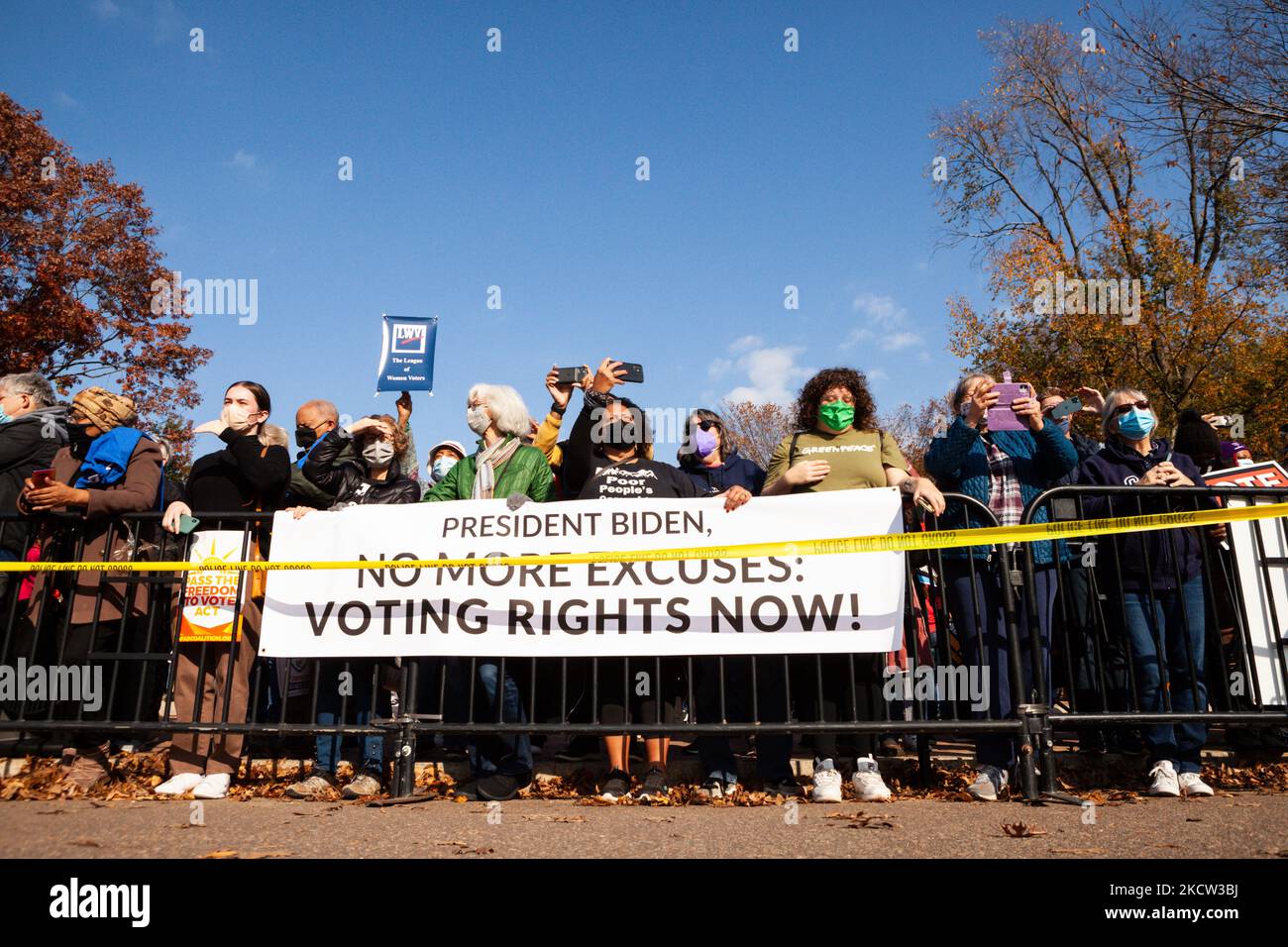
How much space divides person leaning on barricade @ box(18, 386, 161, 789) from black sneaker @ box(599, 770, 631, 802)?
9.79ft

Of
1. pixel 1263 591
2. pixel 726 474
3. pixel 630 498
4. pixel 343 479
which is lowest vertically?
pixel 1263 591

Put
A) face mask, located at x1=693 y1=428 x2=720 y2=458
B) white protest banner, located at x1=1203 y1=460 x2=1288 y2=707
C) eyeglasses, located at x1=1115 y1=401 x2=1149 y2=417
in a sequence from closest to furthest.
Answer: white protest banner, located at x1=1203 y1=460 x2=1288 y2=707 → eyeglasses, located at x1=1115 y1=401 x2=1149 y2=417 → face mask, located at x1=693 y1=428 x2=720 y2=458

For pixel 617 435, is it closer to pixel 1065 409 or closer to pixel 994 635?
pixel 994 635

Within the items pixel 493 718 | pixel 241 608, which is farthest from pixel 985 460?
pixel 241 608

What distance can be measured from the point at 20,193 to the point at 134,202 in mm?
3808

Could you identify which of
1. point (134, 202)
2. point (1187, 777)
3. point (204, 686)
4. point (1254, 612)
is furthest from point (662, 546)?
point (134, 202)

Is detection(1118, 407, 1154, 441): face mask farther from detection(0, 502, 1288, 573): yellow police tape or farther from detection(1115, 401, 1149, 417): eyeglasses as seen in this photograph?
detection(0, 502, 1288, 573): yellow police tape

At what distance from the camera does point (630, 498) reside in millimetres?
5191

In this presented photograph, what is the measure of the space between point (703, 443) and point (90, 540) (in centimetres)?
437

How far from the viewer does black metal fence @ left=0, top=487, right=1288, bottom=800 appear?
15.1ft

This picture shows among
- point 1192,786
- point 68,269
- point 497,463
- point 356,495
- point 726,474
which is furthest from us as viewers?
point 68,269

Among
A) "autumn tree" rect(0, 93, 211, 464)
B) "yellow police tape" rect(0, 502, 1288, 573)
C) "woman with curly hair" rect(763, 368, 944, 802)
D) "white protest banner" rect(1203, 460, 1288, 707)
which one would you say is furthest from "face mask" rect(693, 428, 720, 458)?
"autumn tree" rect(0, 93, 211, 464)
